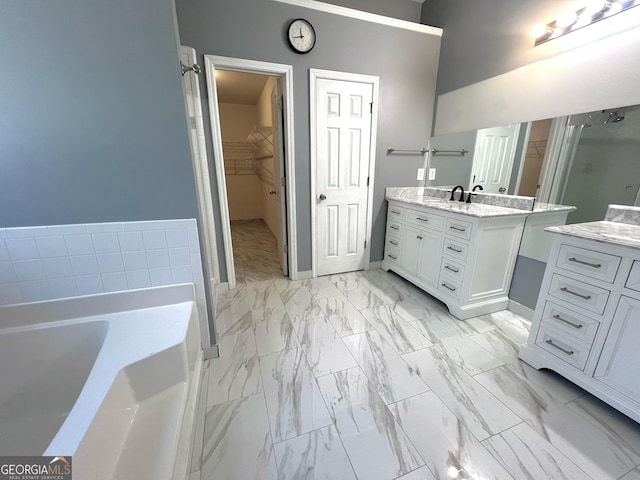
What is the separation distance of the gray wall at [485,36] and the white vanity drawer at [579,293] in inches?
62.3

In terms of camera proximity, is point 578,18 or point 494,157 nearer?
point 578,18

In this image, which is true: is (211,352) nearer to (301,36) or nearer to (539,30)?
(301,36)

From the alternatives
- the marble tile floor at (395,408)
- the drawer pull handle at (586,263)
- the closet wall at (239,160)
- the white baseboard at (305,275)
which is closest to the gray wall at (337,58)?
the white baseboard at (305,275)

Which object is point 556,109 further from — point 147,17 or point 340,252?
point 147,17

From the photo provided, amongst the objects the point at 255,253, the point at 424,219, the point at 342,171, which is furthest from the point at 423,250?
the point at 255,253

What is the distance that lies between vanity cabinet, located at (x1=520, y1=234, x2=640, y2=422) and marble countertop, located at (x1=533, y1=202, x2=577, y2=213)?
563mm

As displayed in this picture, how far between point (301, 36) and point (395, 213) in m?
1.89

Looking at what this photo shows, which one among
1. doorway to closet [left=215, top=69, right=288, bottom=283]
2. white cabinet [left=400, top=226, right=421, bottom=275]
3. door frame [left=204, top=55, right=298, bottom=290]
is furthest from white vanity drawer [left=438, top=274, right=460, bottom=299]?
doorway to closet [left=215, top=69, right=288, bottom=283]

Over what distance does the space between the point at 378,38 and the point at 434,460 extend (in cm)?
323

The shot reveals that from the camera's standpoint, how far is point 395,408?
1346 millimetres

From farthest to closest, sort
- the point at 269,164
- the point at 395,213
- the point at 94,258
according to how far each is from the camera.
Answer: the point at 269,164 → the point at 395,213 → the point at 94,258

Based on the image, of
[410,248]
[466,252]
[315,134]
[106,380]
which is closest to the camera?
[106,380]

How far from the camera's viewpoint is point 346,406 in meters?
1.36

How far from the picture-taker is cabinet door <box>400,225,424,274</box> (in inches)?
100.0
